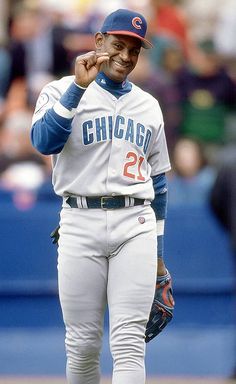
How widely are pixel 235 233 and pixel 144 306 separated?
11.1 ft

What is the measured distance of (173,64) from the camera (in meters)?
12.3

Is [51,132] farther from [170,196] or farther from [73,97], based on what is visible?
[170,196]

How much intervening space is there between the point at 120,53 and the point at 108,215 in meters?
0.72

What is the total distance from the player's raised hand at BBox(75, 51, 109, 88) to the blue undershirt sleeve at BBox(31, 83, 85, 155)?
0.13 feet

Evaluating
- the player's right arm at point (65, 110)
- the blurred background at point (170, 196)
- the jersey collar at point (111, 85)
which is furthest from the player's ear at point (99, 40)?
the blurred background at point (170, 196)

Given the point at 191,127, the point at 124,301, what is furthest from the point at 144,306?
the point at 191,127

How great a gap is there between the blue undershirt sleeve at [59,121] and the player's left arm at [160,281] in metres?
0.65

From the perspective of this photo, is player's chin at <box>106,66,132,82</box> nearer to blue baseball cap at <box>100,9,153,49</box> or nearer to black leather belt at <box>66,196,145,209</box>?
blue baseball cap at <box>100,9,153,49</box>

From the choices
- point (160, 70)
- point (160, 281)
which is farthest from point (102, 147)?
point (160, 70)

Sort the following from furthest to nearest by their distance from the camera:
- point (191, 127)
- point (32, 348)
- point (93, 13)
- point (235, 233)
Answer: point (93, 13), point (191, 127), point (32, 348), point (235, 233)

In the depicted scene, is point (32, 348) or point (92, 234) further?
point (32, 348)

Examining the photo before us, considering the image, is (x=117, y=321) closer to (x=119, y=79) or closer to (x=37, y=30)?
(x=119, y=79)

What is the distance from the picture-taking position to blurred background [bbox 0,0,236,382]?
9680 millimetres

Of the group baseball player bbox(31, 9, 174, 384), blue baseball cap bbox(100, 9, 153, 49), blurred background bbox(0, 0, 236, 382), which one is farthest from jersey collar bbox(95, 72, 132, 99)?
blurred background bbox(0, 0, 236, 382)
